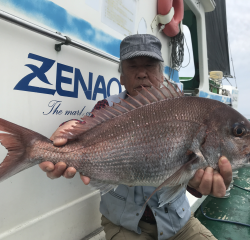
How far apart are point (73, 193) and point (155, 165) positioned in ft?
3.27

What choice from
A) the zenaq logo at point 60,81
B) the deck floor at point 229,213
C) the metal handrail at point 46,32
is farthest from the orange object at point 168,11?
the deck floor at point 229,213

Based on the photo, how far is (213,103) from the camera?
1.10 metres

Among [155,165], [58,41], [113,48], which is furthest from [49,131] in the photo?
[113,48]

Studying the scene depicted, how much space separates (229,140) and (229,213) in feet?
8.57

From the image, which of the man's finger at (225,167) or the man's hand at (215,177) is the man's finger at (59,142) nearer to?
the man's hand at (215,177)

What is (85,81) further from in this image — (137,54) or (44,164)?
(44,164)

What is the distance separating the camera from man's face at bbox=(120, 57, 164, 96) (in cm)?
160

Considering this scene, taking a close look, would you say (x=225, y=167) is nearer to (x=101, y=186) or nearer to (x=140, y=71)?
(x=101, y=186)

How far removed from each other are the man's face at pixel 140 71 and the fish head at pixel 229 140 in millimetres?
717

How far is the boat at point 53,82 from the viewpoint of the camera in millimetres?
1200

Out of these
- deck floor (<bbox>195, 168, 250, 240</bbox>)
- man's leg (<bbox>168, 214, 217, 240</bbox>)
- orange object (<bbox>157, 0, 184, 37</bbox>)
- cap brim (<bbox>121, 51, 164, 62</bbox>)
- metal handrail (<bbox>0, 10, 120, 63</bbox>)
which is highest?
orange object (<bbox>157, 0, 184, 37</bbox>)

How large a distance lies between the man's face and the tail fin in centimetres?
97

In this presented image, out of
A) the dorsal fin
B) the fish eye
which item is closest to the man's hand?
the fish eye

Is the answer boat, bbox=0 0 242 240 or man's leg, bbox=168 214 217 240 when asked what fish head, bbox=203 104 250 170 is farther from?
boat, bbox=0 0 242 240
